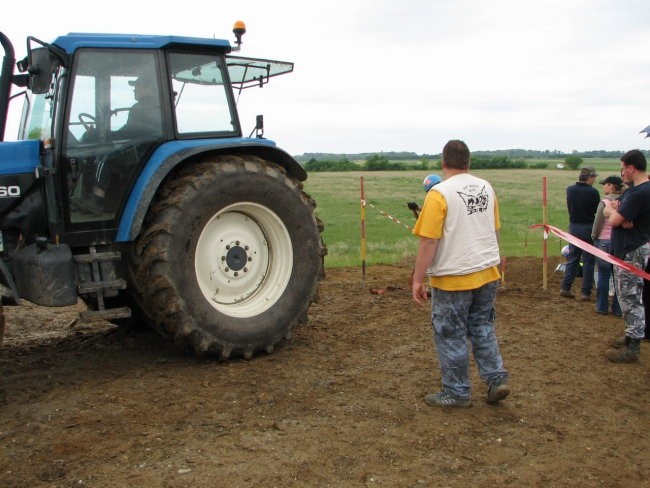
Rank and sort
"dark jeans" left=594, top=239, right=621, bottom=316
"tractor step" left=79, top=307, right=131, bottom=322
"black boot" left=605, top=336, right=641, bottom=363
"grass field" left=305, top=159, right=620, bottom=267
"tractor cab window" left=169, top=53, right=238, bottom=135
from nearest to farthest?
"tractor step" left=79, top=307, right=131, bottom=322
"tractor cab window" left=169, top=53, right=238, bottom=135
"black boot" left=605, top=336, right=641, bottom=363
"dark jeans" left=594, top=239, right=621, bottom=316
"grass field" left=305, top=159, right=620, bottom=267

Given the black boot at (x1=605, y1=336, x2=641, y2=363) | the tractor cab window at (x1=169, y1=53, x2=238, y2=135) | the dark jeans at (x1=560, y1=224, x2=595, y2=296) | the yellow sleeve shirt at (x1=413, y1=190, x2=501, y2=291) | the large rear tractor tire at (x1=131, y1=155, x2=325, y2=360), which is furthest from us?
the dark jeans at (x1=560, y1=224, x2=595, y2=296)

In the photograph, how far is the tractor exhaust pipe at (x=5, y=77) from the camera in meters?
4.68

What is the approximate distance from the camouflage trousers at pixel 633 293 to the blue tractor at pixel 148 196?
2591 millimetres

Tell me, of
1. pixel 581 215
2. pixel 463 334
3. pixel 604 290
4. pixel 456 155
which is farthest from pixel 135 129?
pixel 581 215

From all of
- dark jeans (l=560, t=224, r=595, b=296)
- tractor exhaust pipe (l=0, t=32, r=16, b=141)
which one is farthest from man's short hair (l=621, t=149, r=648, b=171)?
tractor exhaust pipe (l=0, t=32, r=16, b=141)

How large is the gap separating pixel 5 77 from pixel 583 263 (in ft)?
21.0

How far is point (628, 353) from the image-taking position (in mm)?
5406

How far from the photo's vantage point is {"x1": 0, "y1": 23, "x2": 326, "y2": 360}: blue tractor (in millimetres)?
4781

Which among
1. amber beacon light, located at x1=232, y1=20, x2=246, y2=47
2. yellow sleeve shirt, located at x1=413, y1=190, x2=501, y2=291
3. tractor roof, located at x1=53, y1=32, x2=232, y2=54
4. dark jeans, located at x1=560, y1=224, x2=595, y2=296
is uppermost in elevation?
amber beacon light, located at x1=232, y1=20, x2=246, y2=47

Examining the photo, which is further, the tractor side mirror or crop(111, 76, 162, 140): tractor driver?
crop(111, 76, 162, 140): tractor driver

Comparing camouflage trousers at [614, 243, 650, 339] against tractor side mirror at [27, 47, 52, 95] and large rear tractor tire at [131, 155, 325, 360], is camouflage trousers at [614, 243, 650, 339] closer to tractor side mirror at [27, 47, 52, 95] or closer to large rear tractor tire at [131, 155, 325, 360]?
large rear tractor tire at [131, 155, 325, 360]

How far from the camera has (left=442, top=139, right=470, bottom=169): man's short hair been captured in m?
4.36

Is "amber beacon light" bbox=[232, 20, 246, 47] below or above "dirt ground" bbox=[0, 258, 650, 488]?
above

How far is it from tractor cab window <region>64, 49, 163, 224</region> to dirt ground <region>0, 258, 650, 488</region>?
1.31m
